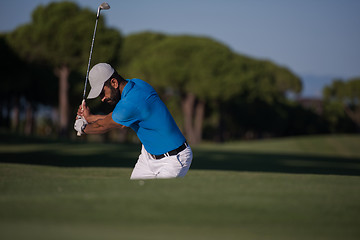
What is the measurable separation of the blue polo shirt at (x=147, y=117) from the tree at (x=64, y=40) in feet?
121

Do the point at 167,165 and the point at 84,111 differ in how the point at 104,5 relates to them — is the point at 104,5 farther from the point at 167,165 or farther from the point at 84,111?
the point at 167,165

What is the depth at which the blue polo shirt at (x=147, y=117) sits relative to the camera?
24.7 ft

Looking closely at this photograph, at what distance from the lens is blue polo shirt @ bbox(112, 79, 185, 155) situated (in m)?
7.53

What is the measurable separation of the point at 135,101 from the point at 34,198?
6.95 ft

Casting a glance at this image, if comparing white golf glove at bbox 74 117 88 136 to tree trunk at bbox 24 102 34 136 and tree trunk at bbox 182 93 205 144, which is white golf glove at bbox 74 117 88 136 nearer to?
tree trunk at bbox 182 93 205 144

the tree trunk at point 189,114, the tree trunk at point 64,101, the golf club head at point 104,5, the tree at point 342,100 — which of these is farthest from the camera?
the tree at point 342,100

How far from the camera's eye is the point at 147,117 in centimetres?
762

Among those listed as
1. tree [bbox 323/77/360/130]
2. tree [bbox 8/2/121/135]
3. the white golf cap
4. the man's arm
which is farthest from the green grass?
tree [bbox 323/77/360/130]

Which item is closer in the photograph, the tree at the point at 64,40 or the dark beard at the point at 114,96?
the dark beard at the point at 114,96

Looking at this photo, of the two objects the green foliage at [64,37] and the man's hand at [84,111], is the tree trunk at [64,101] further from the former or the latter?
the man's hand at [84,111]

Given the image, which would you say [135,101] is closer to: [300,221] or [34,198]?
[34,198]

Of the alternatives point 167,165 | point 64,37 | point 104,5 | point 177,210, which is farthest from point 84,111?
point 64,37

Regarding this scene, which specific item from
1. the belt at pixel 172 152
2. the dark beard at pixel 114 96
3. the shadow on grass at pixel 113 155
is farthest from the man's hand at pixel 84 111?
the shadow on grass at pixel 113 155

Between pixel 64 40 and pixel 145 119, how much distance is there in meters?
37.7
